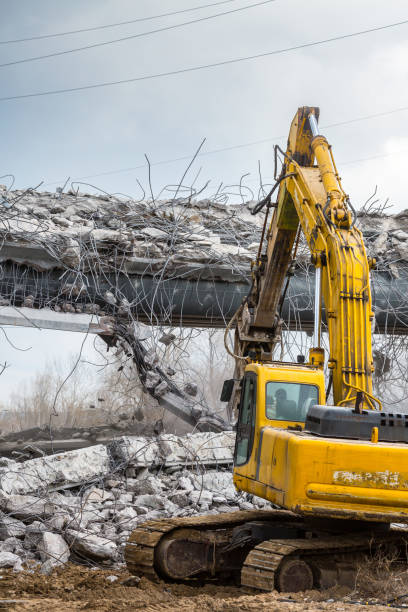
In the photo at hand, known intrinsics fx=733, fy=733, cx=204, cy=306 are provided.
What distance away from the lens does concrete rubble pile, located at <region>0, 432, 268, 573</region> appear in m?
7.18

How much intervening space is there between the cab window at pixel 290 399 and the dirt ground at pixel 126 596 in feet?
4.92

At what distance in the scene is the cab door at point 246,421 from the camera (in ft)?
21.0

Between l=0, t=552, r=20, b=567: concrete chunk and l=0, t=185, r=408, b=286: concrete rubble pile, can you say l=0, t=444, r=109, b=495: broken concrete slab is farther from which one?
l=0, t=185, r=408, b=286: concrete rubble pile

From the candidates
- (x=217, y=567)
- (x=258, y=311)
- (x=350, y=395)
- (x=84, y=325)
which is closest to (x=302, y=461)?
(x=350, y=395)

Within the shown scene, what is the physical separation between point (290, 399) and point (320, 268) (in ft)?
3.88

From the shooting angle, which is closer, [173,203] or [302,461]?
[302,461]

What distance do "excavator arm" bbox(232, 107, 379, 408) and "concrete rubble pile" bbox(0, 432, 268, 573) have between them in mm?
1629

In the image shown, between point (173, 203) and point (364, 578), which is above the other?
point (173, 203)

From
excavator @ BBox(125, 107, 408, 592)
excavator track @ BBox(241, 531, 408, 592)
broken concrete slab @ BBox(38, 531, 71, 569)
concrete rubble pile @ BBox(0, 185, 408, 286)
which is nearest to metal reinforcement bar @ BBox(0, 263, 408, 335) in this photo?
concrete rubble pile @ BBox(0, 185, 408, 286)

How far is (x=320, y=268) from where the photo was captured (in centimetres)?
636

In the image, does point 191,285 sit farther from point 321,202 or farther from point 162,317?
point 321,202

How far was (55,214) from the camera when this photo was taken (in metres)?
12.8

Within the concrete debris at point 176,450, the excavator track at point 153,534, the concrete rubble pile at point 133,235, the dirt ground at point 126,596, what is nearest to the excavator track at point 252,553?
the excavator track at point 153,534

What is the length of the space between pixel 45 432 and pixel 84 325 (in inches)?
93.3
